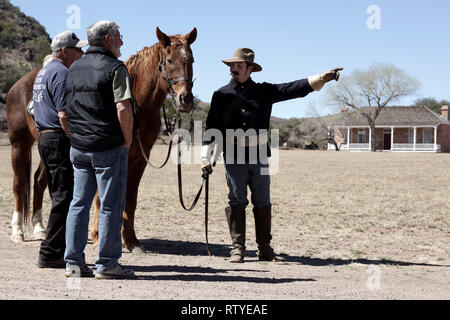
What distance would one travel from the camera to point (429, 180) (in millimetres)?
18875

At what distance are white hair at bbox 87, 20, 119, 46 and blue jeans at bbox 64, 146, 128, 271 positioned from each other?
1.06m

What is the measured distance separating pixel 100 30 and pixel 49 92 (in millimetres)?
1076

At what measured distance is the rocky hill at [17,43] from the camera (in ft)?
208

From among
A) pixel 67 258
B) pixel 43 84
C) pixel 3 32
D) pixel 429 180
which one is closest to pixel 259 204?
pixel 67 258

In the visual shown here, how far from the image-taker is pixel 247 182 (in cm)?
660

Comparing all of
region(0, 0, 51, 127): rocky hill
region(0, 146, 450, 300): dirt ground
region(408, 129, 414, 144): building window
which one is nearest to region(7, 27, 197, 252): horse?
region(0, 146, 450, 300): dirt ground

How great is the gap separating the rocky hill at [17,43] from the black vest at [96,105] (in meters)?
55.6

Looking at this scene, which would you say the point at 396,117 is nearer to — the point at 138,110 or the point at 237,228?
the point at 237,228

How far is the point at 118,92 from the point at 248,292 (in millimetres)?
2155

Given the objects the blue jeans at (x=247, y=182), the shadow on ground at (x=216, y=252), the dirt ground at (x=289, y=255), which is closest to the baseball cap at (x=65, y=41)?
the blue jeans at (x=247, y=182)

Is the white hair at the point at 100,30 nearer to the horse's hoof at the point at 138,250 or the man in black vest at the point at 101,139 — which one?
the man in black vest at the point at 101,139

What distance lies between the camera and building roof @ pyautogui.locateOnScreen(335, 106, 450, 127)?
66000 mm

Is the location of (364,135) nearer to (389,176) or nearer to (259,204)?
(389,176)

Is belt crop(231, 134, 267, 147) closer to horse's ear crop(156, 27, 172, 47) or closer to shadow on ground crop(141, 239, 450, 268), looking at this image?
horse's ear crop(156, 27, 172, 47)
